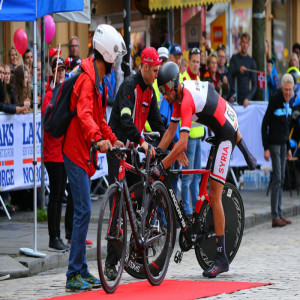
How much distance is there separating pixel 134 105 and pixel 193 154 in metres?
3.41

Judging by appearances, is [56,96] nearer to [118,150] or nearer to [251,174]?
[118,150]

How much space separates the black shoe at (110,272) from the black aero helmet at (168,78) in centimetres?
178

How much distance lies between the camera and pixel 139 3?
21703mm

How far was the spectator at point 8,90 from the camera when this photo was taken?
1374 centimetres

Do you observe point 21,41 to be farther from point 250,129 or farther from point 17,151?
point 250,129

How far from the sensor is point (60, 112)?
8203 millimetres

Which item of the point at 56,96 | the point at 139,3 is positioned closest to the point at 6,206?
the point at 56,96

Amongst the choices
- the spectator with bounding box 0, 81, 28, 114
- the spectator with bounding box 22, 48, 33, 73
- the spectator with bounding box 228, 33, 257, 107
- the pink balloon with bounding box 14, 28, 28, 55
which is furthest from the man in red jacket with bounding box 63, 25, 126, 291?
the spectator with bounding box 228, 33, 257, 107

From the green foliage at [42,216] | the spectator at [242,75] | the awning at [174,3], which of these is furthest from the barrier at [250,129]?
the green foliage at [42,216]

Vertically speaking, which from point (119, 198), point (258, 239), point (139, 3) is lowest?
point (258, 239)

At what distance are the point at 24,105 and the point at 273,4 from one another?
19635 mm

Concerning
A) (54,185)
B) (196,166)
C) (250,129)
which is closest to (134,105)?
(54,185)

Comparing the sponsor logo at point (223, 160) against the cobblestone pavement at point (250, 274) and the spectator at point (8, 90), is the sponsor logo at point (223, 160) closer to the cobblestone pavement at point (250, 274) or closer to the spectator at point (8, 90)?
the cobblestone pavement at point (250, 274)

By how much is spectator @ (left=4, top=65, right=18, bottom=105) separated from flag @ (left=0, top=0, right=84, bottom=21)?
382 centimetres
